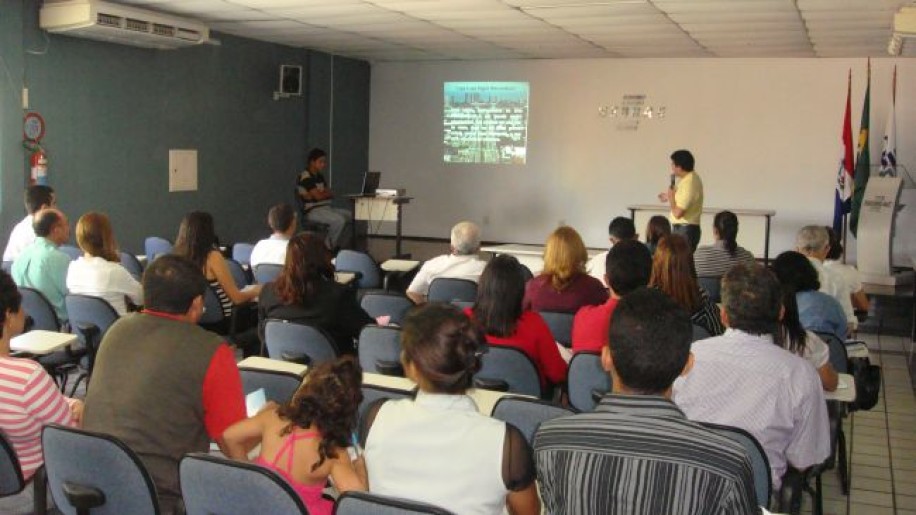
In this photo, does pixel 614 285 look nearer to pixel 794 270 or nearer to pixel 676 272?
pixel 676 272

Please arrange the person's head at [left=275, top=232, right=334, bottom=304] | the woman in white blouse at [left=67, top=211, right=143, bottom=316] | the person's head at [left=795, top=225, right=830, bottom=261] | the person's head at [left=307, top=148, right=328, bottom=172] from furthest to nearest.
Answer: the person's head at [left=307, top=148, right=328, bottom=172], the person's head at [left=795, top=225, right=830, bottom=261], the woman in white blouse at [left=67, top=211, right=143, bottom=316], the person's head at [left=275, top=232, right=334, bottom=304]

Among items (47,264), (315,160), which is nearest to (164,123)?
(315,160)

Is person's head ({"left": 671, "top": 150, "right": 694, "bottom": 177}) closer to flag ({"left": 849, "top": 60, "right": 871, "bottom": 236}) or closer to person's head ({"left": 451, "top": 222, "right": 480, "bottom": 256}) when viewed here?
flag ({"left": 849, "top": 60, "right": 871, "bottom": 236})

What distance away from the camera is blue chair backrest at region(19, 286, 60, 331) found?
15.0 feet

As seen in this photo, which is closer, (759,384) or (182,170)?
(759,384)

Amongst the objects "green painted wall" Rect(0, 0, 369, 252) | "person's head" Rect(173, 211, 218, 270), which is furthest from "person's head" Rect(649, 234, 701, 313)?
"green painted wall" Rect(0, 0, 369, 252)

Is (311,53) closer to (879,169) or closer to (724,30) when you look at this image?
(724,30)

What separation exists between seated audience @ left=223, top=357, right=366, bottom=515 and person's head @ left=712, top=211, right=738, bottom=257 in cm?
432

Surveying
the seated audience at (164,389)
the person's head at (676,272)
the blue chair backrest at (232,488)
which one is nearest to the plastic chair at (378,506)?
the blue chair backrest at (232,488)

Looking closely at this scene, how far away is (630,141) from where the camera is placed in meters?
11.9

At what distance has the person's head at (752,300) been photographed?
9.39ft

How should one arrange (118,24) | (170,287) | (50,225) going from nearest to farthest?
(170,287) → (50,225) → (118,24)

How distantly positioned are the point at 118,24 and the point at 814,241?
19.5 feet

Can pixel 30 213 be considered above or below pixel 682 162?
below
